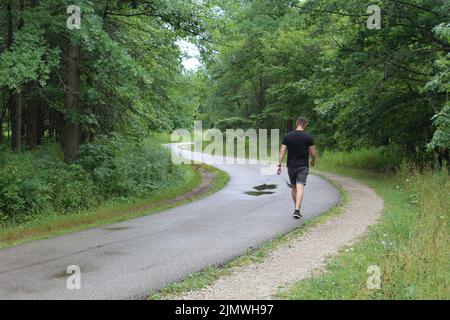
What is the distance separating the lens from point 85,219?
11.5m

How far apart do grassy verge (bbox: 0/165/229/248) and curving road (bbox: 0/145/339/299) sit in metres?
0.49

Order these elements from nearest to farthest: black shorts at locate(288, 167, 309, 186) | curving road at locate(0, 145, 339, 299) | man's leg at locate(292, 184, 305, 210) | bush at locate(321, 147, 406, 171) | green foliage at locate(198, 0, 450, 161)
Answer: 1. curving road at locate(0, 145, 339, 299)
2. black shorts at locate(288, 167, 309, 186)
3. man's leg at locate(292, 184, 305, 210)
4. green foliage at locate(198, 0, 450, 161)
5. bush at locate(321, 147, 406, 171)

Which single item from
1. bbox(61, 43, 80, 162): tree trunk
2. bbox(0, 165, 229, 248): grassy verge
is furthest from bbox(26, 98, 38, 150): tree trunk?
bbox(0, 165, 229, 248): grassy verge

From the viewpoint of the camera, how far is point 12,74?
1157 cm

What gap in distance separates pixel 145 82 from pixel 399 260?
418 inches

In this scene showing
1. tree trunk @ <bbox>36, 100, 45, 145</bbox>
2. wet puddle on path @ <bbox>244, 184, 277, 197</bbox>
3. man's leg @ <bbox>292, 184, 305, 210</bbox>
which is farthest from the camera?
tree trunk @ <bbox>36, 100, 45, 145</bbox>

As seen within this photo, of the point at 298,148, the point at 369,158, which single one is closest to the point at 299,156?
the point at 298,148

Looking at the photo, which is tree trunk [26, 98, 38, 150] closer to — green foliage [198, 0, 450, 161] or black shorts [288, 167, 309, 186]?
green foliage [198, 0, 450, 161]

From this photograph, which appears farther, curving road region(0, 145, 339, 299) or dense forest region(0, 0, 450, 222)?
dense forest region(0, 0, 450, 222)

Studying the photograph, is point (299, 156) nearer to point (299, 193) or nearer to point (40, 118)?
point (299, 193)

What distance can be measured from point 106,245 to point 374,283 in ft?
15.4

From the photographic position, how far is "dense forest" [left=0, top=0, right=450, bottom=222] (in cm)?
1272

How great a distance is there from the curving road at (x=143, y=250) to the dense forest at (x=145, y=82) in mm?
3709

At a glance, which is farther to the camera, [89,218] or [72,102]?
[72,102]
